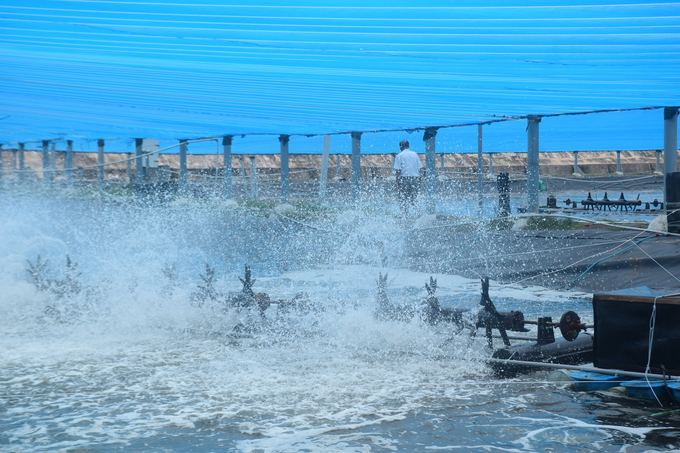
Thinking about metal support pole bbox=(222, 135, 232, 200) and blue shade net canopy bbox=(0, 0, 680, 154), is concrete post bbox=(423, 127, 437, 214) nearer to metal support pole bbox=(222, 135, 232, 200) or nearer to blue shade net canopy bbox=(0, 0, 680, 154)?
blue shade net canopy bbox=(0, 0, 680, 154)

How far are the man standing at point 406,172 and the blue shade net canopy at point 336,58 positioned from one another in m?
1.78

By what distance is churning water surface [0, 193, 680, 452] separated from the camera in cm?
436

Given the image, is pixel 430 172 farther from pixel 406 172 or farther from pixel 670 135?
pixel 670 135

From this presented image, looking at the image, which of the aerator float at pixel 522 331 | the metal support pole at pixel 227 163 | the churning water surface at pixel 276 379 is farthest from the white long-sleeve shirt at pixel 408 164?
the aerator float at pixel 522 331

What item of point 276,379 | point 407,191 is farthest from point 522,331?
point 407,191

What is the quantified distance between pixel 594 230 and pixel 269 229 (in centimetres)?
771

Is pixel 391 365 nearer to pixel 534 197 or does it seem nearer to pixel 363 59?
pixel 363 59

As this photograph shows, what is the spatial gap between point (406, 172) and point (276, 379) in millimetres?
8253

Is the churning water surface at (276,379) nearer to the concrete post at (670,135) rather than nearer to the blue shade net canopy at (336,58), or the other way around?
the blue shade net canopy at (336,58)

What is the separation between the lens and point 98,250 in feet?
49.3

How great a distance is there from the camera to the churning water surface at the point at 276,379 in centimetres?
436

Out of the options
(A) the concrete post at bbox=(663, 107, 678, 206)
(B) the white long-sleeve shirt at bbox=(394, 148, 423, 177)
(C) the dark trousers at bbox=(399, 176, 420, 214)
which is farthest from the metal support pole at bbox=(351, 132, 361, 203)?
(A) the concrete post at bbox=(663, 107, 678, 206)

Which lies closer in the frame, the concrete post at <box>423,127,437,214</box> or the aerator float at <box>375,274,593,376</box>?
the aerator float at <box>375,274,593,376</box>

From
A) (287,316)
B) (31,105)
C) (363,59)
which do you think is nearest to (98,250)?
(31,105)
